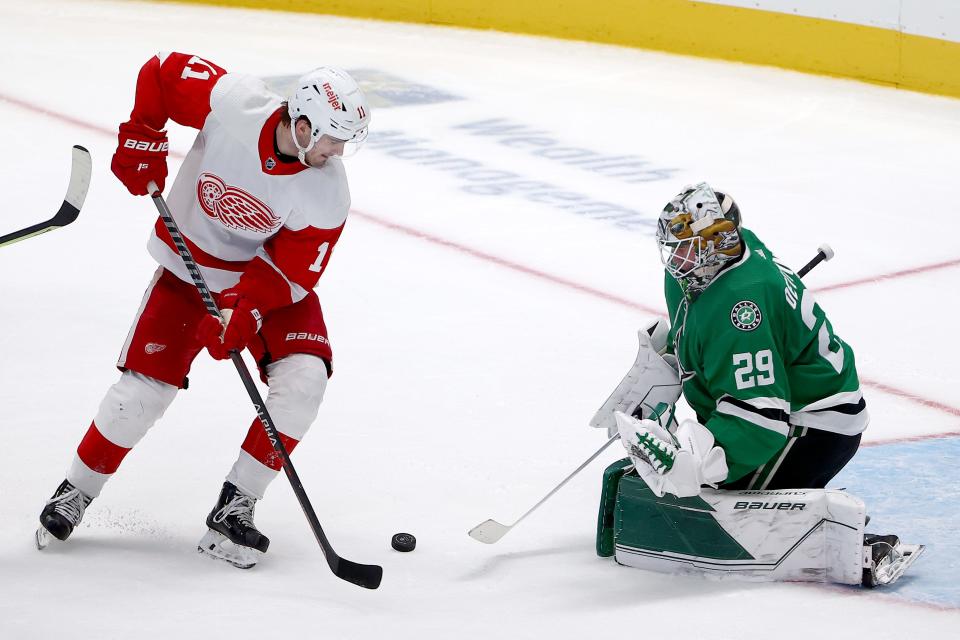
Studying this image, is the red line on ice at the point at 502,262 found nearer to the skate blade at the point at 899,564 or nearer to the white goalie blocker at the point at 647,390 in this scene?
the white goalie blocker at the point at 647,390

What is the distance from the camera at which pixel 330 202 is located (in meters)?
3.01

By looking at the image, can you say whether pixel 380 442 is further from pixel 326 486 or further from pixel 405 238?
pixel 405 238

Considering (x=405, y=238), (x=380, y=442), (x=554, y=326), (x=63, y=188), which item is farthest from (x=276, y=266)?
(x=63, y=188)

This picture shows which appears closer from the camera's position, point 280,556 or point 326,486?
point 280,556

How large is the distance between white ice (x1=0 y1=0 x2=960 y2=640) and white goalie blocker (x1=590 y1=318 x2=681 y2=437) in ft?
1.08

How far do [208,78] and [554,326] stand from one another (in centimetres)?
184

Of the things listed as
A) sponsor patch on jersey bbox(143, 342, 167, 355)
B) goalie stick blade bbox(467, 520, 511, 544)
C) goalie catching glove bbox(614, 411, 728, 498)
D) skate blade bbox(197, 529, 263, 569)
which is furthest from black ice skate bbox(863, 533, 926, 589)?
sponsor patch on jersey bbox(143, 342, 167, 355)

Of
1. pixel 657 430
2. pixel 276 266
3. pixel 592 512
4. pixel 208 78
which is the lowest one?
pixel 592 512

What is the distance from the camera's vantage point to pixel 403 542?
313cm

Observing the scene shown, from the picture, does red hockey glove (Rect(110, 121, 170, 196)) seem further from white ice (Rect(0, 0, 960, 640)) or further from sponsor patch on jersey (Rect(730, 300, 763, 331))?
sponsor patch on jersey (Rect(730, 300, 763, 331))

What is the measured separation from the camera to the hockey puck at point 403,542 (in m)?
3.12

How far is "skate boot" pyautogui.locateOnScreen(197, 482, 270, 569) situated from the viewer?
2.96 m

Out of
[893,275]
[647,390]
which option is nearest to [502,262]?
[893,275]

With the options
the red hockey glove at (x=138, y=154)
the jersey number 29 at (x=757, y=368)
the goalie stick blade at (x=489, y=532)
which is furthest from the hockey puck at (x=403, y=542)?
the red hockey glove at (x=138, y=154)
